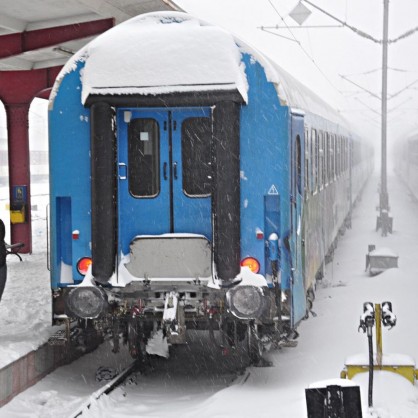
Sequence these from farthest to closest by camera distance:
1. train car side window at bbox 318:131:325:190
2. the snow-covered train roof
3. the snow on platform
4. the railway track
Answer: train car side window at bbox 318:131:325:190 < the snow on platform < the snow-covered train roof < the railway track

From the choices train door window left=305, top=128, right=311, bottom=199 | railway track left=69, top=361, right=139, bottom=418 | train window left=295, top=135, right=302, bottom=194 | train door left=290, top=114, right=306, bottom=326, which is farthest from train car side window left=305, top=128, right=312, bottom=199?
railway track left=69, top=361, right=139, bottom=418

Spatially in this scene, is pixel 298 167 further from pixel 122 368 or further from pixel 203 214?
pixel 122 368

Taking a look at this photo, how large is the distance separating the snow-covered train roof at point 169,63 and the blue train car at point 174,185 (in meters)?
0.01

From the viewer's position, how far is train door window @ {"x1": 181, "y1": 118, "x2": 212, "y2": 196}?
7863 millimetres

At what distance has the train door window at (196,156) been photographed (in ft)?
25.8

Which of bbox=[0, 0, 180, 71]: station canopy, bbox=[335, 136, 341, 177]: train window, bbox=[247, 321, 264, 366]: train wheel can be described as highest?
bbox=[0, 0, 180, 71]: station canopy

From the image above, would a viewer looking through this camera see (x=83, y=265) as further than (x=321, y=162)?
No

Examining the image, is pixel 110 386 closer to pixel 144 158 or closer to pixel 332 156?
pixel 144 158

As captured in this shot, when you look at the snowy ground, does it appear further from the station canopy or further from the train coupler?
the station canopy

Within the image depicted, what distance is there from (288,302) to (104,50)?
2918mm

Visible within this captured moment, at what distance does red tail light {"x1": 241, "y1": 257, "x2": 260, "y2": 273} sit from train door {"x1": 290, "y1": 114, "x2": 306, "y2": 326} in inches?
16.6

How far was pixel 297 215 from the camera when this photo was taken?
8492 millimetres

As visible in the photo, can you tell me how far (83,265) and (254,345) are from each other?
186cm

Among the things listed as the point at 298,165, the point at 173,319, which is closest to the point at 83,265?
the point at 173,319
